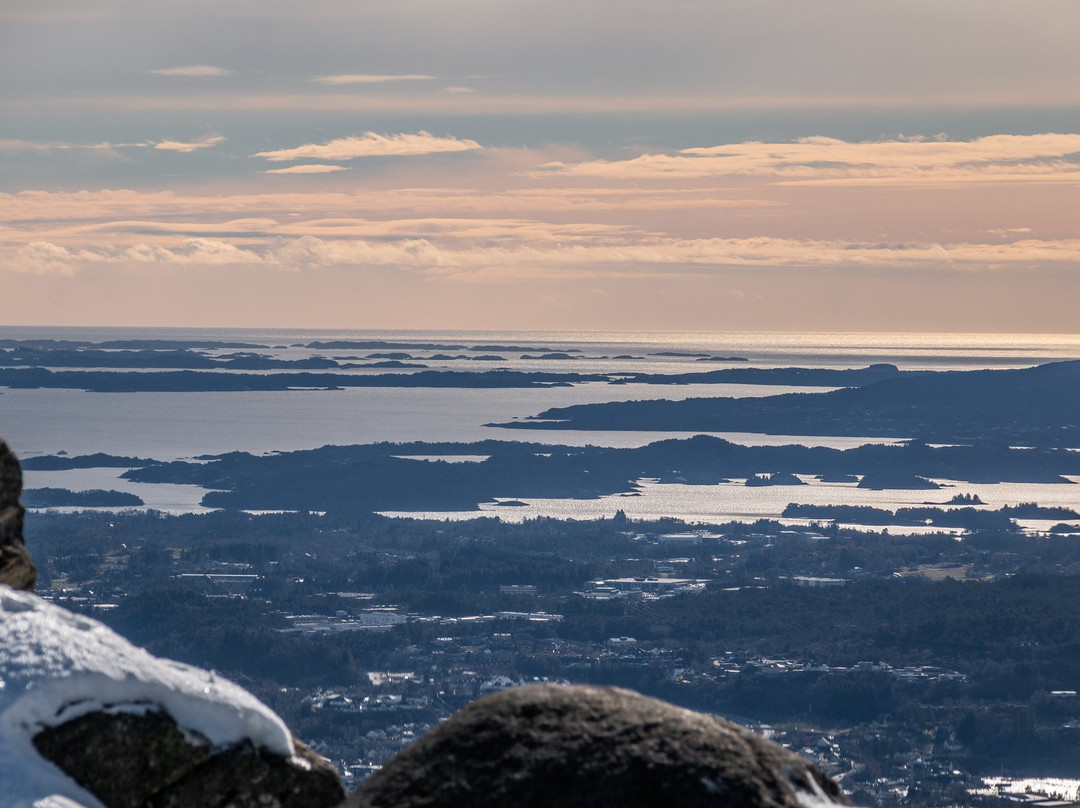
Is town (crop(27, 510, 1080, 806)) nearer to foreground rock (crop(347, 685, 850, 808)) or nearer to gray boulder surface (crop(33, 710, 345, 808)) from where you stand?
gray boulder surface (crop(33, 710, 345, 808))

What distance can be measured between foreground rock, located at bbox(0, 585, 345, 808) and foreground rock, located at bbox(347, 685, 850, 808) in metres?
1.11

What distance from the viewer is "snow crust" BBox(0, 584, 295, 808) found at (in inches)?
276

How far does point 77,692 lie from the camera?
7.29m

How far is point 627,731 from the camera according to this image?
21.5ft

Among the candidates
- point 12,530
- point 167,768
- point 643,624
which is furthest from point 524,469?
point 167,768

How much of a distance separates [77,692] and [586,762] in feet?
8.65

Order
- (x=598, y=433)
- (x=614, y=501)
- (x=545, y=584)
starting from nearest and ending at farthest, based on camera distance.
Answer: (x=545, y=584), (x=614, y=501), (x=598, y=433)

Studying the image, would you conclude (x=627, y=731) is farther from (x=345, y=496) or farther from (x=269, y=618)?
(x=345, y=496)

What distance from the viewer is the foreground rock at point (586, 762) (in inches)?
250

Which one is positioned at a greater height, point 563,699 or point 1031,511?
point 563,699

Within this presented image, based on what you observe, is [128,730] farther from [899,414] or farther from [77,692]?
[899,414]

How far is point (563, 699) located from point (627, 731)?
1.13 feet

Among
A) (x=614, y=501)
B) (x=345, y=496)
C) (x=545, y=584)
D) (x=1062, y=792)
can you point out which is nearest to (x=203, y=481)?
(x=345, y=496)

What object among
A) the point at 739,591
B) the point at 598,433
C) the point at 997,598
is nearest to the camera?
the point at 997,598
